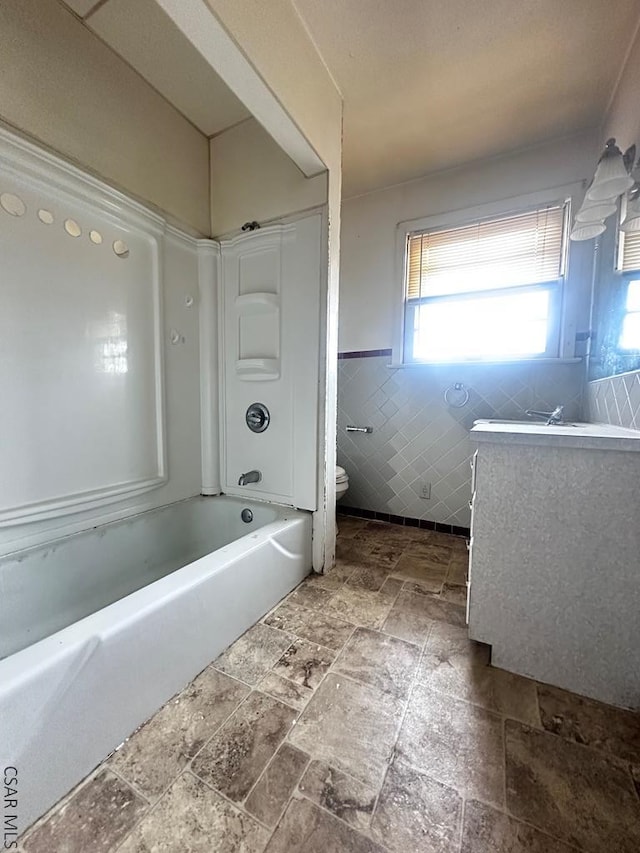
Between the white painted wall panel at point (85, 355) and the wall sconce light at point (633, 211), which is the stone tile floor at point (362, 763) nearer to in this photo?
the white painted wall panel at point (85, 355)

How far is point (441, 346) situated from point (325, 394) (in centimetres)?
117

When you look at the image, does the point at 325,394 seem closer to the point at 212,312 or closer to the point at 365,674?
the point at 212,312

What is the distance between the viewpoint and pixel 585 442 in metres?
1.02

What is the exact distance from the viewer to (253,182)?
186 cm

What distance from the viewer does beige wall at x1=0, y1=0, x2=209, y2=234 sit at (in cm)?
121

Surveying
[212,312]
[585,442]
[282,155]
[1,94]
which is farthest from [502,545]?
[1,94]

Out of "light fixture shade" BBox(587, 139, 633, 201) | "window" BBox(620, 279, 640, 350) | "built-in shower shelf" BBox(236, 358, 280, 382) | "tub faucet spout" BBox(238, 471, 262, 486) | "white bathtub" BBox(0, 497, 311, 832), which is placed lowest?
"white bathtub" BBox(0, 497, 311, 832)

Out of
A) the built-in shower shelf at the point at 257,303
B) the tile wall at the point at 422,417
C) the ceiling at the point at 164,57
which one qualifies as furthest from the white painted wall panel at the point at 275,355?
the tile wall at the point at 422,417

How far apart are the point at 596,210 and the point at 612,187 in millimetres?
122

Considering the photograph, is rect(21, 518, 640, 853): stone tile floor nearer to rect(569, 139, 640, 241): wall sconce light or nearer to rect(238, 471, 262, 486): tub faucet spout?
rect(238, 471, 262, 486): tub faucet spout

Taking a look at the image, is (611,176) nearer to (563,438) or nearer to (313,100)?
(563,438)

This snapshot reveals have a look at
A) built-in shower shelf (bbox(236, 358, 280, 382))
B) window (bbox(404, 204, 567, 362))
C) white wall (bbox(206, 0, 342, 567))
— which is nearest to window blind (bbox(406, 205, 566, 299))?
window (bbox(404, 204, 567, 362))

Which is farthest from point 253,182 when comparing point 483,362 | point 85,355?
point 483,362

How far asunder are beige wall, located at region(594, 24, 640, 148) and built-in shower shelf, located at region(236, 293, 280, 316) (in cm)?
169
